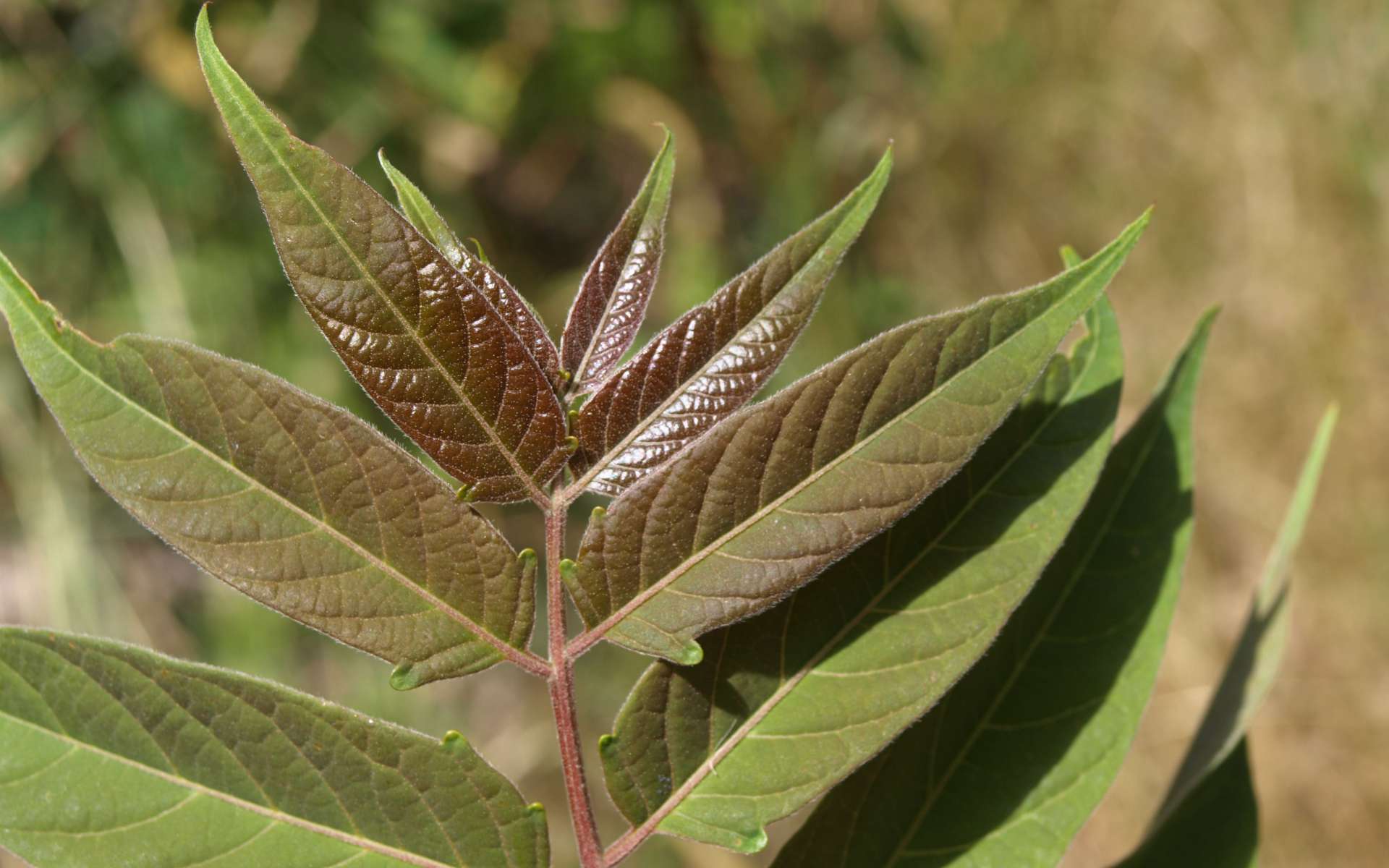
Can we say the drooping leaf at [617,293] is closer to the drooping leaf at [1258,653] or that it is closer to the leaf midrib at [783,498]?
the leaf midrib at [783,498]

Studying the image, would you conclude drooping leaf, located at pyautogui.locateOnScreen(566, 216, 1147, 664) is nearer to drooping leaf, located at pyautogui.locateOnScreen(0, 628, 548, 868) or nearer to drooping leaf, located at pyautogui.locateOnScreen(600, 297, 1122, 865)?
drooping leaf, located at pyautogui.locateOnScreen(600, 297, 1122, 865)

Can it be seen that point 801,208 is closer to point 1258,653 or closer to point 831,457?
point 1258,653

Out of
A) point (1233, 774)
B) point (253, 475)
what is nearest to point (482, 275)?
point (253, 475)

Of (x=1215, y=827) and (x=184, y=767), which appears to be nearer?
(x=184, y=767)

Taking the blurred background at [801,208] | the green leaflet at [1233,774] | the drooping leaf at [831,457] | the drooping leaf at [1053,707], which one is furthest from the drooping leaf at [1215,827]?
the blurred background at [801,208]

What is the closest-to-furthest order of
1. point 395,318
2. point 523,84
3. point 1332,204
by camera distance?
point 395,318, point 523,84, point 1332,204

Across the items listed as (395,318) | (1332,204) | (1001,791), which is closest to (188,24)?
(395,318)

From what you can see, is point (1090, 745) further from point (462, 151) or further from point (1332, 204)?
point (1332, 204)
